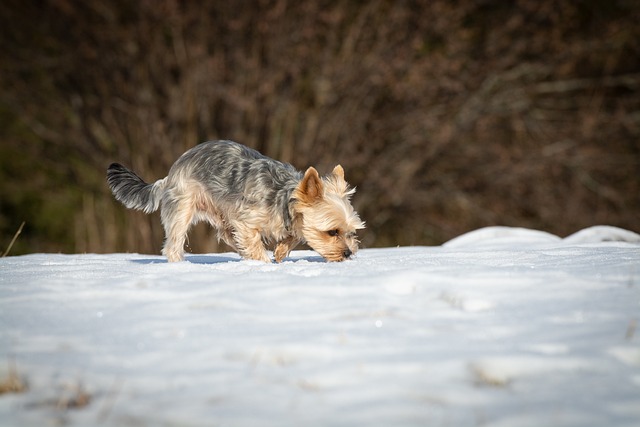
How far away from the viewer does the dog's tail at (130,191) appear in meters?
7.19

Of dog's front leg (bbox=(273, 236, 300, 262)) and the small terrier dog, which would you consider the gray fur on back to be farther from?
dog's front leg (bbox=(273, 236, 300, 262))

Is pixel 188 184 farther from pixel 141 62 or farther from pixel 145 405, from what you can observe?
pixel 141 62

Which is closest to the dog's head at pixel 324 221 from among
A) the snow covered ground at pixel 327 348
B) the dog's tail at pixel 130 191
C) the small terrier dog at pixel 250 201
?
the small terrier dog at pixel 250 201

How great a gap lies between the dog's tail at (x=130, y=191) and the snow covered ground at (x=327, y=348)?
235 cm

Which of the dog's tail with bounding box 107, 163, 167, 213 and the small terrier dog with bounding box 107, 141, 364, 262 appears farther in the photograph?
the dog's tail with bounding box 107, 163, 167, 213

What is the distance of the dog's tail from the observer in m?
7.19

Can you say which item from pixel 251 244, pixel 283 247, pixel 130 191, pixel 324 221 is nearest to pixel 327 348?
pixel 324 221

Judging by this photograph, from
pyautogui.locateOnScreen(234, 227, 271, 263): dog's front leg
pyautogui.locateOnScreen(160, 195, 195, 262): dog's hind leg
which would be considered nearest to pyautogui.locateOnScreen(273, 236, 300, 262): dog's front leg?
pyautogui.locateOnScreen(234, 227, 271, 263): dog's front leg

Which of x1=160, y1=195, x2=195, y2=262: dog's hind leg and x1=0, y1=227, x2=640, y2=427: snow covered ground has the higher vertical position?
x1=160, y1=195, x2=195, y2=262: dog's hind leg

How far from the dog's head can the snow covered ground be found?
1.49 metres

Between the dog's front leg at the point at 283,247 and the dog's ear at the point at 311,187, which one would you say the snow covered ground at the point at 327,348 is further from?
the dog's front leg at the point at 283,247

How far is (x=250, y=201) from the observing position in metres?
6.63

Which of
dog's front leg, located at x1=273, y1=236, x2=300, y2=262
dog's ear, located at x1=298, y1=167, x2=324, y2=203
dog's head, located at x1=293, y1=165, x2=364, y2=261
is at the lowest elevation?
dog's front leg, located at x1=273, y1=236, x2=300, y2=262

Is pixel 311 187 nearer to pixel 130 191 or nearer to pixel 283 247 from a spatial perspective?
pixel 283 247
